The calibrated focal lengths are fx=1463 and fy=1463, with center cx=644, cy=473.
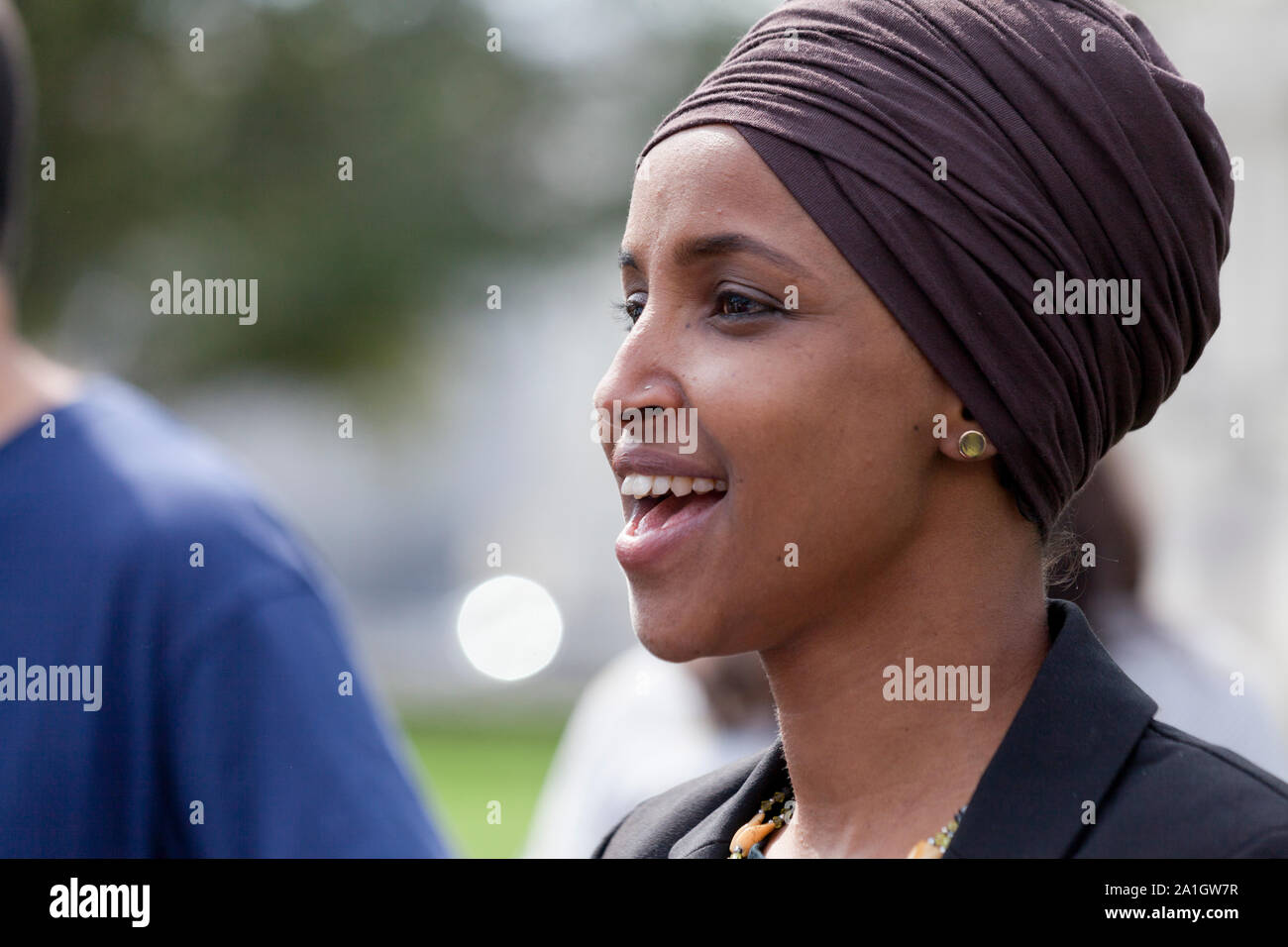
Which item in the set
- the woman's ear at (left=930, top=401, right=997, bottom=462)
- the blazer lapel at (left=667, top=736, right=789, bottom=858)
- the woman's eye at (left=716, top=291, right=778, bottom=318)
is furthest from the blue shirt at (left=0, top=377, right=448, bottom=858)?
the woman's ear at (left=930, top=401, right=997, bottom=462)

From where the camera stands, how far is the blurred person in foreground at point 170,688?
97.2 inches

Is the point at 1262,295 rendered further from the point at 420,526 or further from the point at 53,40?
the point at 420,526

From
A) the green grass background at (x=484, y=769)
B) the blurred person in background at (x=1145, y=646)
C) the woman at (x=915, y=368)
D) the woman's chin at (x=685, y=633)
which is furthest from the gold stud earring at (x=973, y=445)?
the green grass background at (x=484, y=769)

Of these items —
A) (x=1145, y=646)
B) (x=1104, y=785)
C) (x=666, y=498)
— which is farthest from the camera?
(x=1145, y=646)

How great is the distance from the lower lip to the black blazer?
476 millimetres

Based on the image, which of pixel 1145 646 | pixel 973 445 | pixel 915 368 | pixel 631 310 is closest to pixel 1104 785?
pixel 973 445

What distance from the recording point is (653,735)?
481 centimetres

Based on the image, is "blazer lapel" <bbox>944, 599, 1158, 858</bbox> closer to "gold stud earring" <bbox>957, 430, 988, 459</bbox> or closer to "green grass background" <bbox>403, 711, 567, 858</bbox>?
"gold stud earring" <bbox>957, 430, 988, 459</bbox>

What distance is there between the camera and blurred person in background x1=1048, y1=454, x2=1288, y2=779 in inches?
153

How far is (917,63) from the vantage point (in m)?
1.90

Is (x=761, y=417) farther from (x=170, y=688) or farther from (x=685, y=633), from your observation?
(x=170, y=688)

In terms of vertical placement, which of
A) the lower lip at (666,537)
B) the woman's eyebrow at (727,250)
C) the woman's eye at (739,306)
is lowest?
the lower lip at (666,537)

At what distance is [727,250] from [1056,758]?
77cm

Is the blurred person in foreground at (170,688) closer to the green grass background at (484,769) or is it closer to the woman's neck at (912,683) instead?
the woman's neck at (912,683)
